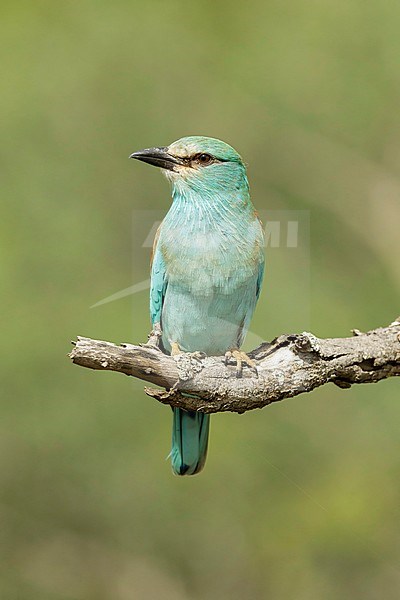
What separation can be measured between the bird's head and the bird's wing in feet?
0.39

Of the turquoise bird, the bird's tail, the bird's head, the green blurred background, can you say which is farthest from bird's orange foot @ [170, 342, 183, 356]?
the green blurred background

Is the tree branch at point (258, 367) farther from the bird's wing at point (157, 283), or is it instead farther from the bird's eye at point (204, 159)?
the bird's eye at point (204, 159)

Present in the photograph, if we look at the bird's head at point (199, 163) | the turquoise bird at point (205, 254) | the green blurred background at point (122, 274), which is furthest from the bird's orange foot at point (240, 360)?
the green blurred background at point (122, 274)

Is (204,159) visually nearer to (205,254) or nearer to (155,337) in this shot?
(205,254)

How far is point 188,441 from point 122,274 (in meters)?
0.54

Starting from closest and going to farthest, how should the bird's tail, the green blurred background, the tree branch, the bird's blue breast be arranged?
the tree branch → the bird's blue breast → the bird's tail → the green blurred background

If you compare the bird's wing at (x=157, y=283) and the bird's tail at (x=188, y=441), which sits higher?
the bird's wing at (x=157, y=283)

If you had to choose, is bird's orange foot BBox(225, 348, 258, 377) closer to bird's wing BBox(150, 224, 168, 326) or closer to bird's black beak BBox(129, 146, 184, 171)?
bird's wing BBox(150, 224, 168, 326)

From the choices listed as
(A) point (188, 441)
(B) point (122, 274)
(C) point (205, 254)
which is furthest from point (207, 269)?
(B) point (122, 274)

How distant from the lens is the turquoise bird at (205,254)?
120 centimetres

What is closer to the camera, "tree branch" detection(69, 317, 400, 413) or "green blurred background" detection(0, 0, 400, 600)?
"tree branch" detection(69, 317, 400, 413)

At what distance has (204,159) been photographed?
1.20 m

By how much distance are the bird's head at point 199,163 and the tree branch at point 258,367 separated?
0.80 ft

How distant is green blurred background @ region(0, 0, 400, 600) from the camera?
1.97 m
